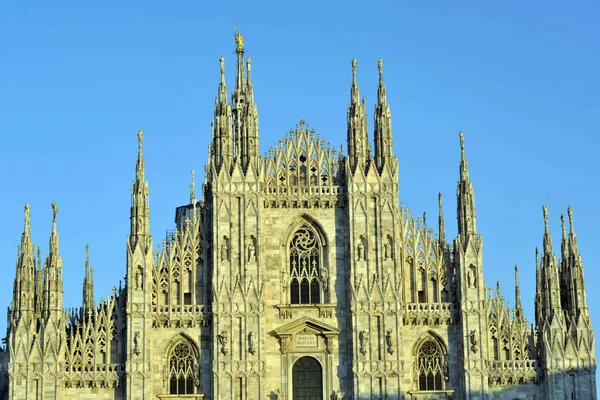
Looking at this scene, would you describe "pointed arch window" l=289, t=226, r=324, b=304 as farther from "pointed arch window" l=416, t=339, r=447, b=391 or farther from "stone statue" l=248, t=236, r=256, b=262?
"pointed arch window" l=416, t=339, r=447, b=391

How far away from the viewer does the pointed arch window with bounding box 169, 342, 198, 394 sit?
56719 millimetres

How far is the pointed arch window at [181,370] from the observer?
5672cm

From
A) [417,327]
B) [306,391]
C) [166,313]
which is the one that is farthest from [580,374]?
[166,313]

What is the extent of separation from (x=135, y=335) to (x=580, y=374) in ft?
64.1

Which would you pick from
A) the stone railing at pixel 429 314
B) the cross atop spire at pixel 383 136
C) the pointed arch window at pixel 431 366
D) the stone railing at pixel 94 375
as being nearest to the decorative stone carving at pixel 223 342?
the stone railing at pixel 94 375

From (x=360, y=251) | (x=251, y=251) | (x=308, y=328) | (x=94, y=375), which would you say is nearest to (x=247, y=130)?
(x=251, y=251)

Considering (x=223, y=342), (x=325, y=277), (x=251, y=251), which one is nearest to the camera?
(x=223, y=342)

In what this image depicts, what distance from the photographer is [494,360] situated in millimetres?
57406

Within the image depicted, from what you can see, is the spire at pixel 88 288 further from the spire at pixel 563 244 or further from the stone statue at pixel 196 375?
the spire at pixel 563 244

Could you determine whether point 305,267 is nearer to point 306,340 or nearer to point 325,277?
point 325,277

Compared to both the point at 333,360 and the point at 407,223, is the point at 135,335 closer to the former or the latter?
the point at 333,360

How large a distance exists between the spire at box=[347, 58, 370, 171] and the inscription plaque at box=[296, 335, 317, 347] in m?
7.89

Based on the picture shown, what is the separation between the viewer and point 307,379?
57250 mm

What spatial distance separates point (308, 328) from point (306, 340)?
1.80ft
